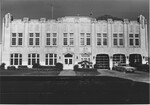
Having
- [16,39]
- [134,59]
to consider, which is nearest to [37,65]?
[16,39]

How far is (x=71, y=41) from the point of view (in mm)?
45375

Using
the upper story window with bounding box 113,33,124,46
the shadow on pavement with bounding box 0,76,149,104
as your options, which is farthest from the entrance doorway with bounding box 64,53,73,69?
the shadow on pavement with bounding box 0,76,149,104

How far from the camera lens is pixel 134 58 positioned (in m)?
46.4

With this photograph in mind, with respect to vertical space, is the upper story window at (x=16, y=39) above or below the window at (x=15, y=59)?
above

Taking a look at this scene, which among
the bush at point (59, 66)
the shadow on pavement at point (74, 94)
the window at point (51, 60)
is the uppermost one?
the window at point (51, 60)

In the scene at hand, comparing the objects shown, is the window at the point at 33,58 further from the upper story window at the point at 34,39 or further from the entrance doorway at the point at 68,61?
the entrance doorway at the point at 68,61

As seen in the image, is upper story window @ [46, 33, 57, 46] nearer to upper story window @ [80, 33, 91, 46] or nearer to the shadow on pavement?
upper story window @ [80, 33, 91, 46]

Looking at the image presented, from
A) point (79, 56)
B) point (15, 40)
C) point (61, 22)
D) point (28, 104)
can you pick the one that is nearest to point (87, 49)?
point (79, 56)

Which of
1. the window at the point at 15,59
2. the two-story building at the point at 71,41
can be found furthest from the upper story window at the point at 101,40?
the window at the point at 15,59

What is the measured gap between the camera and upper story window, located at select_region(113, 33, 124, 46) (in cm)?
4578

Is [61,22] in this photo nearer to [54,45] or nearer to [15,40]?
[54,45]

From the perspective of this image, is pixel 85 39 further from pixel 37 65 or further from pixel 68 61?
pixel 37 65

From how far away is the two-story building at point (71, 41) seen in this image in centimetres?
4462

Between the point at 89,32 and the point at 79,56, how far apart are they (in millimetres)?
5891
